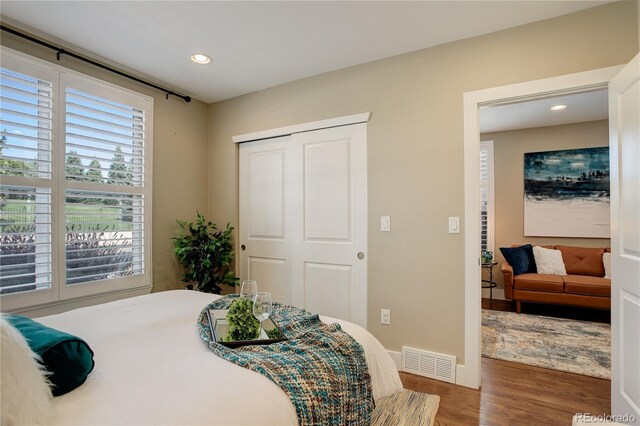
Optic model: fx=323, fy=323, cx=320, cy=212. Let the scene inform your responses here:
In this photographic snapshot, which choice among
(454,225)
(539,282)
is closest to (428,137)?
(454,225)

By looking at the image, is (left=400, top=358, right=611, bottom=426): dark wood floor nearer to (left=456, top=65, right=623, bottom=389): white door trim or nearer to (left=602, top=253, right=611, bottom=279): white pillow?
(left=456, top=65, right=623, bottom=389): white door trim

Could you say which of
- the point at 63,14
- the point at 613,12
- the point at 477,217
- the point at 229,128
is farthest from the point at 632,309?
the point at 63,14

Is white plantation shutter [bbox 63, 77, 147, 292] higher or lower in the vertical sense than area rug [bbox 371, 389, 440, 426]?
higher

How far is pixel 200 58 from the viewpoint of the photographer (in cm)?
273

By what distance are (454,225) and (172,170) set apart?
2.78 meters

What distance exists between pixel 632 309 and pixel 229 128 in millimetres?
3633

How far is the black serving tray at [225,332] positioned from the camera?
1.29m

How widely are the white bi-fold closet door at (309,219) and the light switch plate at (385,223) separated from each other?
162 millimetres

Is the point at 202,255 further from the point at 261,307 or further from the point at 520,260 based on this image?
the point at 520,260

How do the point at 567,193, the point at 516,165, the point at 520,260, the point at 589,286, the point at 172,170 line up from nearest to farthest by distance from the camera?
1. the point at 172,170
2. the point at 589,286
3. the point at 520,260
4. the point at 567,193
5. the point at 516,165

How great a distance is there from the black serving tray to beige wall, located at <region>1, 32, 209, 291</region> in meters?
1.85

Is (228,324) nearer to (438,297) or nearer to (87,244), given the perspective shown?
(438,297)

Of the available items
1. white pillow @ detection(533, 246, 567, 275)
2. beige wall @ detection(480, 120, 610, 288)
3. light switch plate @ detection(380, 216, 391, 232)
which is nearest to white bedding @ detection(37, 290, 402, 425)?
light switch plate @ detection(380, 216, 391, 232)

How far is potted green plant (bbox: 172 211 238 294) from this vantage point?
326 centimetres
